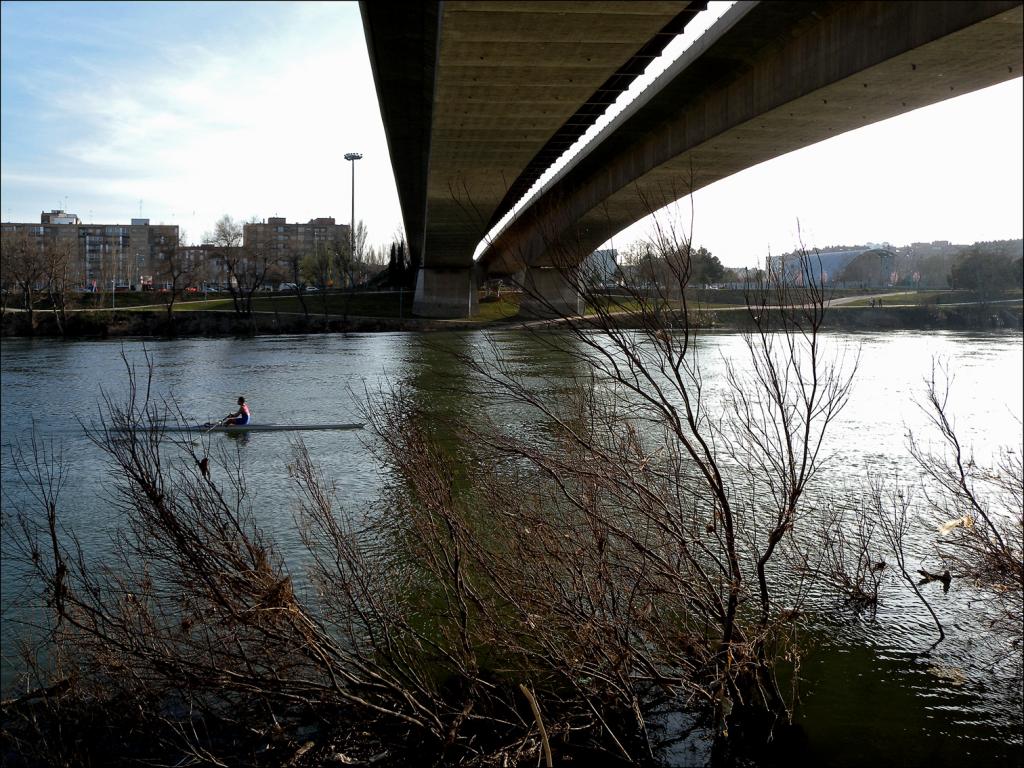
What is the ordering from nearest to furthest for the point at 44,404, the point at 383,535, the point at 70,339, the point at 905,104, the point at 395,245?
1. the point at 383,535
2. the point at 905,104
3. the point at 44,404
4. the point at 70,339
5. the point at 395,245

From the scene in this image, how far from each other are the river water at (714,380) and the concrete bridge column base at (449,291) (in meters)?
9.23

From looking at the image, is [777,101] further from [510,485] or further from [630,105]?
[510,485]

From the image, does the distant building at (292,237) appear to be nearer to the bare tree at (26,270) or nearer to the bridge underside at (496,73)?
the bare tree at (26,270)

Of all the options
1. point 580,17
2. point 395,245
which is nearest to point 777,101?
point 580,17

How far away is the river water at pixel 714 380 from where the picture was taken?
7598 millimetres

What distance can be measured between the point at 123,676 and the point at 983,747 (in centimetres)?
729

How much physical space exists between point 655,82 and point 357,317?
4501cm

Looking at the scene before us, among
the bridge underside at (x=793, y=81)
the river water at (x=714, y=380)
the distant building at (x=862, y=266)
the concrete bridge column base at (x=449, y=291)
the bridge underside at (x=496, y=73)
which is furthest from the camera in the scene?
the concrete bridge column base at (x=449, y=291)

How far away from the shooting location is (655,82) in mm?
17750

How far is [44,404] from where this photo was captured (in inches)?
989

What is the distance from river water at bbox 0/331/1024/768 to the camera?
7.60m

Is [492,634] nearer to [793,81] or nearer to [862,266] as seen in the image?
[793,81]

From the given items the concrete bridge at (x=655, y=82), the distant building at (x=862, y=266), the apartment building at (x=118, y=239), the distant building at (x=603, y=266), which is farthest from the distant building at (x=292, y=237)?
the distant building at (x=603, y=266)

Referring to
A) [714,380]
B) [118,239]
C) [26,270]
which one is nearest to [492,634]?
[714,380]
